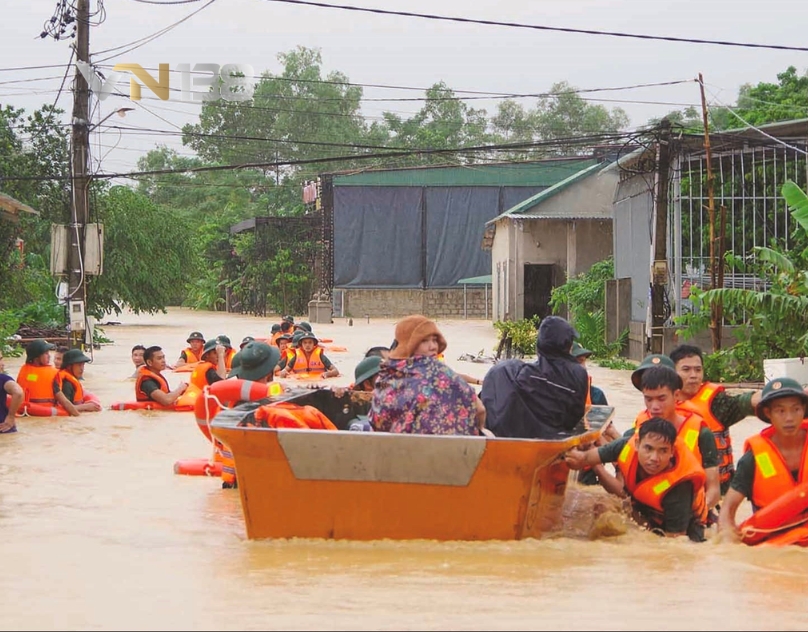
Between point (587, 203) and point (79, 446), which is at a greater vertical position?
point (587, 203)

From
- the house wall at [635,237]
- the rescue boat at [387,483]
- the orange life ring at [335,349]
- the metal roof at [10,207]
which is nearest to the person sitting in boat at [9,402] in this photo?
the rescue boat at [387,483]

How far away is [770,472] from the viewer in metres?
6.72

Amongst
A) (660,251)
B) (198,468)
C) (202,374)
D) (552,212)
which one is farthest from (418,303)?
(198,468)

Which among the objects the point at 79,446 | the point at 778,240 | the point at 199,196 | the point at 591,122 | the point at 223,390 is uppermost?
the point at 591,122

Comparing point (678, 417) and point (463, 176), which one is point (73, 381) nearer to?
point (678, 417)

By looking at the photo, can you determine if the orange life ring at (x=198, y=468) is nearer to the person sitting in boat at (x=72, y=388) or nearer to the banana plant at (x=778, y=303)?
the person sitting in boat at (x=72, y=388)

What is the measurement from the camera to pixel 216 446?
9.98 m

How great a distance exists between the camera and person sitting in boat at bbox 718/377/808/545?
6.62m

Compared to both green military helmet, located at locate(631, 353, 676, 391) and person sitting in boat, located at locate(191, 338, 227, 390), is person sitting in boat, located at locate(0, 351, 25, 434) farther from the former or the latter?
green military helmet, located at locate(631, 353, 676, 391)

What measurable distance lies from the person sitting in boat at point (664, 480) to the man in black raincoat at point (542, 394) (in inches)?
19.7

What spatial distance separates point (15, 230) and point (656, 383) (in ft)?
76.1

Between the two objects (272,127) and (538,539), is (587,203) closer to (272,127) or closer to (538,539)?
(538,539)

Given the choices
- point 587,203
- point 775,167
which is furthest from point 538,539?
point 587,203

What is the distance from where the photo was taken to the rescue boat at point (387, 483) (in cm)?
659
